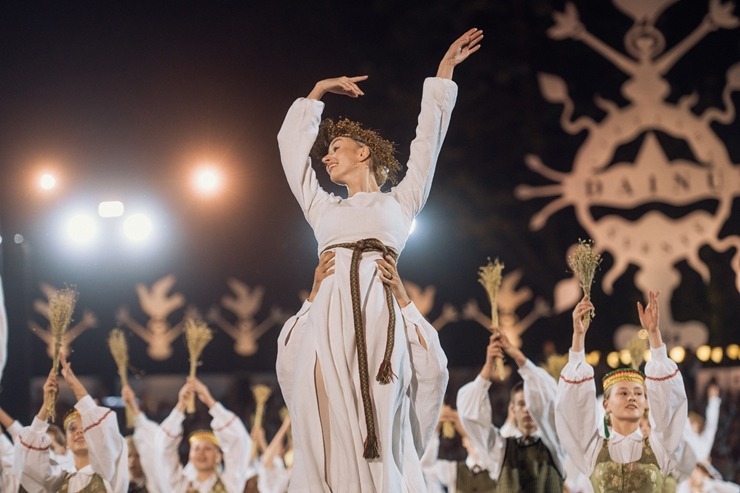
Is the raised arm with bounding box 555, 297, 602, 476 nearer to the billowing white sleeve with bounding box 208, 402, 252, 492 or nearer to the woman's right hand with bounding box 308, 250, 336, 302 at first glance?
the woman's right hand with bounding box 308, 250, 336, 302

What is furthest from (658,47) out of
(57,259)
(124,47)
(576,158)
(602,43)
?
(57,259)

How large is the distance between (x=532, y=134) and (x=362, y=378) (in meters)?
7.21

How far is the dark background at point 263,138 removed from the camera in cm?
816

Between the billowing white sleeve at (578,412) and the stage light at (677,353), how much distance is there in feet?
17.5

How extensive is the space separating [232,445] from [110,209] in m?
3.15

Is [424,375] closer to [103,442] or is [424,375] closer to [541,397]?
[541,397]

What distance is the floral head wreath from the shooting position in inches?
154

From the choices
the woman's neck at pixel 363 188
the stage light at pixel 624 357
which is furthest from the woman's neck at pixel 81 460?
the stage light at pixel 624 357

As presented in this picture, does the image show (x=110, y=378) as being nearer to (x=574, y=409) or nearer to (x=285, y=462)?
(x=285, y=462)

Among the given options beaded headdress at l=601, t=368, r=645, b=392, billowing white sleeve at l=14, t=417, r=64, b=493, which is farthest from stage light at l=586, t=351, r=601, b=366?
billowing white sleeve at l=14, t=417, r=64, b=493

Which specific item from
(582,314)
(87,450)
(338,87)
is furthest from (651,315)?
(87,450)

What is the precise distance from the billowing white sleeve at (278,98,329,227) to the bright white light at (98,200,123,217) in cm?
506

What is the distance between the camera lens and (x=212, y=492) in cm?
605

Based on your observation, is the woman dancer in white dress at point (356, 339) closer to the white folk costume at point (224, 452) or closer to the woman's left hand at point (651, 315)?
the woman's left hand at point (651, 315)
